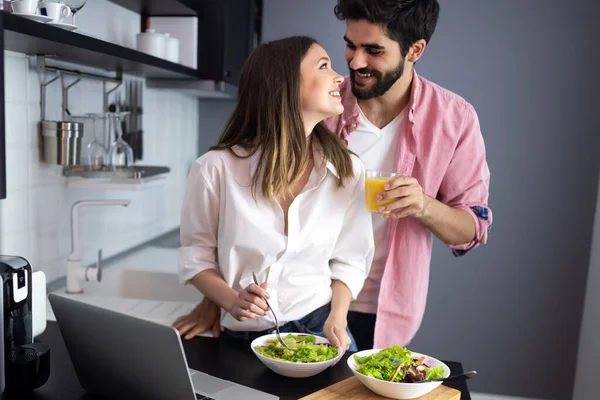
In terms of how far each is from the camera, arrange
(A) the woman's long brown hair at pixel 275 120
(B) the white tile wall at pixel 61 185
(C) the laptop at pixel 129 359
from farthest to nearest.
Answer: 1. (B) the white tile wall at pixel 61 185
2. (A) the woman's long brown hair at pixel 275 120
3. (C) the laptop at pixel 129 359

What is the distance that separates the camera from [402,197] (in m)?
1.54

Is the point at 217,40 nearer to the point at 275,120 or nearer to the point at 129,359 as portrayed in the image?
the point at 275,120

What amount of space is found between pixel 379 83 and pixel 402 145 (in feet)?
0.61

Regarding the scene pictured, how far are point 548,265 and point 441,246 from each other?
1.54 feet

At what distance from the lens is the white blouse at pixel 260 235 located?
1.47 m

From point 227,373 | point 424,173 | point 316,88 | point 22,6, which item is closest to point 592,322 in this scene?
point 424,173

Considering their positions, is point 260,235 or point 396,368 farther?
point 260,235

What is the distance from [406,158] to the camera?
6.05 ft

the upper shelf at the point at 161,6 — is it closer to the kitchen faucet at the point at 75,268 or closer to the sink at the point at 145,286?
the kitchen faucet at the point at 75,268

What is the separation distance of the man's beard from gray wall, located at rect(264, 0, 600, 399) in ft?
3.72

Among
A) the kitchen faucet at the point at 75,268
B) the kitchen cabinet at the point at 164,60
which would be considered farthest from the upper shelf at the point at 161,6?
the kitchen faucet at the point at 75,268

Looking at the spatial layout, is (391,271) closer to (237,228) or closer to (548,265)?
(237,228)

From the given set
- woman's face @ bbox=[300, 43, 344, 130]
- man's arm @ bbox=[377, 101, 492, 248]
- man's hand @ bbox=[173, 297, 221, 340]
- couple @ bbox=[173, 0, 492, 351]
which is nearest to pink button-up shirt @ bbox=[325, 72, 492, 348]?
man's arm @ bbox=[377, 101, 492, 248]

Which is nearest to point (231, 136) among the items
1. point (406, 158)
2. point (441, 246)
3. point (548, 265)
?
point (406, 158)
